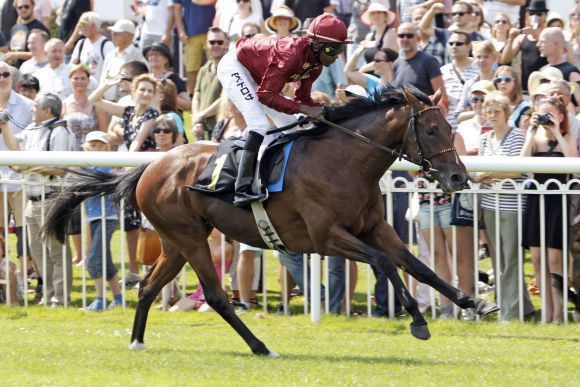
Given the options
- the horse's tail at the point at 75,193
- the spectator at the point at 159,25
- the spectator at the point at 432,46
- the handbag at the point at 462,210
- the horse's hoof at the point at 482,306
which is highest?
the spectator at the point at 159,25

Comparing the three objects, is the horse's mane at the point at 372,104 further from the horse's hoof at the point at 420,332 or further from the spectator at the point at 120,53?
the spectator at the point at 120,53

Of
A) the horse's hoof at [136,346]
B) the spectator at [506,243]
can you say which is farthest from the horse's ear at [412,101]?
the horse's hoof at [136,346]

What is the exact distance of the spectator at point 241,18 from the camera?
46.4 ft

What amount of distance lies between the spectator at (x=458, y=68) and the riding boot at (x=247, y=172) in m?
4.07

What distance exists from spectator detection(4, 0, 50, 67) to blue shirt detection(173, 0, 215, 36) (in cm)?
175

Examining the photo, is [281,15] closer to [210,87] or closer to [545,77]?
[210,87]

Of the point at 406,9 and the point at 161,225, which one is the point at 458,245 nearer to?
the point at 161,225

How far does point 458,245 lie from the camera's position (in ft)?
31.8

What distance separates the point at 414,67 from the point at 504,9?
9.16 ft

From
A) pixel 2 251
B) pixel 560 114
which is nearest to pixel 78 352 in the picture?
pixel 2 251

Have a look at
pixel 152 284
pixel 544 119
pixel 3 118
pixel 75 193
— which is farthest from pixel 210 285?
pixel 3 118

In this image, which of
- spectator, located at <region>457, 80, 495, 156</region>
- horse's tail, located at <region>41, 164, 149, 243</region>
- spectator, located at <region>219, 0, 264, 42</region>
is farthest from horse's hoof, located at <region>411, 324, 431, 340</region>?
spectator, located at <region>219, 0, 264, 42</region>

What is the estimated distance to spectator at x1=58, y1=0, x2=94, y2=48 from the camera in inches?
645

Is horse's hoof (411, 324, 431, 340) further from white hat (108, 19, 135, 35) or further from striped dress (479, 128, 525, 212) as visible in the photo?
white hat (108, 19, 135, 35)
